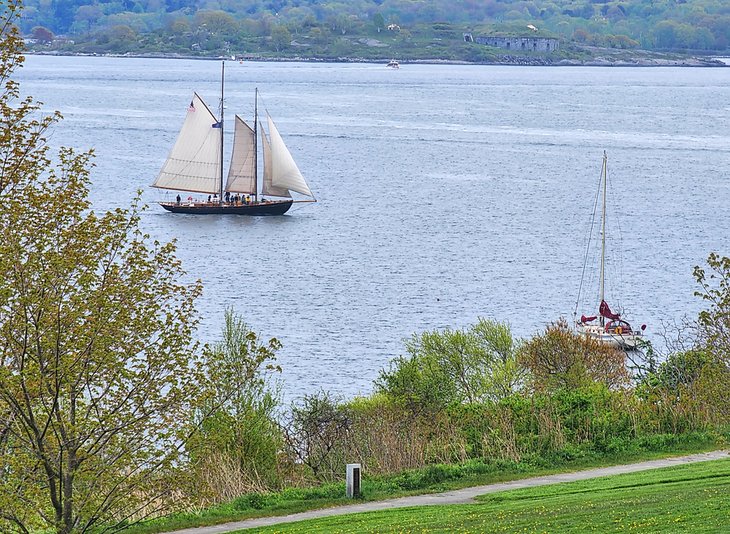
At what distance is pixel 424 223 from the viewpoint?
79562 millimetres

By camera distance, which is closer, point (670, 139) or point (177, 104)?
point (670, 139)

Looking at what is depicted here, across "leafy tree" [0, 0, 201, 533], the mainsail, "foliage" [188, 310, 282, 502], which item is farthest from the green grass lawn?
the mainsail

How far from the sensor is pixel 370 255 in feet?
226

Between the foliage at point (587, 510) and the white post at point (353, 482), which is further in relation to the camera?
the white post at point (353, 482)

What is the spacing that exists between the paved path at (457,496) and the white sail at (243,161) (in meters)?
66.6

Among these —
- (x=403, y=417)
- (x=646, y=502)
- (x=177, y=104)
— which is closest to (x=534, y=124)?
(x=177, y=104)

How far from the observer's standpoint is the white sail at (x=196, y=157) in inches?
3452

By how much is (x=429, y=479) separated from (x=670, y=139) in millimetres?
112701

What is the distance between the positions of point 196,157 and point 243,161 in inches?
130

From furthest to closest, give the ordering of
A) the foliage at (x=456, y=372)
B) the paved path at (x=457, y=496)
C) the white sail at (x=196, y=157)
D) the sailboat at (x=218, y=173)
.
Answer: the white sail at (x=196, y=157) < the sailboat at (x=218, y=173) < the foliage at (x=456, y=372) < the paved path at (x=457, y=496)

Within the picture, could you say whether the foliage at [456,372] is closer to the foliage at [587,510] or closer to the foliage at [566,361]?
the foliage at [566,361]

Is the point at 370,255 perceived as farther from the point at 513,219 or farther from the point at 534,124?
the point at 534,124

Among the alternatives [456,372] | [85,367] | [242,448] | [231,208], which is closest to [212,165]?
[231,208]

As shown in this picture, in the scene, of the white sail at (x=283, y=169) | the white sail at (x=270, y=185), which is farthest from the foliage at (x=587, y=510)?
the white sail at (x=270, y=185)
